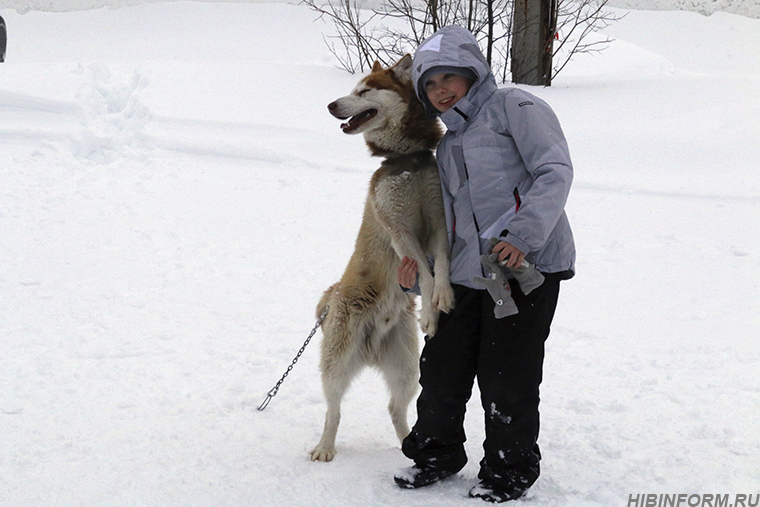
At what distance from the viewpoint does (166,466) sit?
2959 mm

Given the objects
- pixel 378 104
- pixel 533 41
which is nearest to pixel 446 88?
pixel 378 104

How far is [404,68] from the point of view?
9.74 ft

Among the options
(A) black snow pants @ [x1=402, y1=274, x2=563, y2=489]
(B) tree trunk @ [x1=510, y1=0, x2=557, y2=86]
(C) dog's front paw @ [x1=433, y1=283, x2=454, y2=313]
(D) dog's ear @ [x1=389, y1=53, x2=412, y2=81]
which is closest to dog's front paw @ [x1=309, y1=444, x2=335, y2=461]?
(A) black snow pants @ [x1=402, y1=274, x2=563, y2=489]

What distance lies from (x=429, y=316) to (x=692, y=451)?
1.48m

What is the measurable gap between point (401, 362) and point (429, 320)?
561 mm

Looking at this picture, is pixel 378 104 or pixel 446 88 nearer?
pixel 446 88

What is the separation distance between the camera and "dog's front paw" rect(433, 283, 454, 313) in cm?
272

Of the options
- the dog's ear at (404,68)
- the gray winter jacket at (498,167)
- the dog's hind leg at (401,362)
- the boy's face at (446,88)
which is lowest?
the dog's hind leg at (401,362)

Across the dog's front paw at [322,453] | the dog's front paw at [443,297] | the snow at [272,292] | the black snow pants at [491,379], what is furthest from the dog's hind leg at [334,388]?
the dog's front paw at [443,297]

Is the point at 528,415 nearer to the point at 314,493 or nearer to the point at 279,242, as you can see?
the point at 314,493

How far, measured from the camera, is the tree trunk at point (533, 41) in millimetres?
10414

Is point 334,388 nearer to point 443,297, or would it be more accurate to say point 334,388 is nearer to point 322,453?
point 322,453

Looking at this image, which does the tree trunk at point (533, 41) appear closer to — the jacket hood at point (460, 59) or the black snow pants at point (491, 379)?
the jacket hood at point (460, 59)

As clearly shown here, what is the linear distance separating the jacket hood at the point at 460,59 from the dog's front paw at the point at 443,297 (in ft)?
2.34
